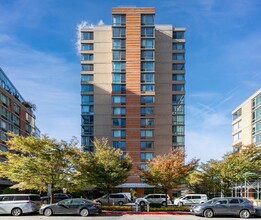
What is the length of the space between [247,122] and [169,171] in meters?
46.1

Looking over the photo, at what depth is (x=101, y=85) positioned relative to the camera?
73.4 m

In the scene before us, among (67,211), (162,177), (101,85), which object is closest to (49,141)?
(67,211)

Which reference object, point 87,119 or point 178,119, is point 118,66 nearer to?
point 87,119

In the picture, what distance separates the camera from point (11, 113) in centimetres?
7006

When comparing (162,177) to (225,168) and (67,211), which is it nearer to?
(225,168)

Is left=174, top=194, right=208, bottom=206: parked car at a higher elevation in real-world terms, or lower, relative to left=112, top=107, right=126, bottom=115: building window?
lower

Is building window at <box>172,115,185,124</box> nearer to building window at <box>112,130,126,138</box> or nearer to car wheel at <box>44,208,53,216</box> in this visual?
building window at <box>112,130,126,138</box>

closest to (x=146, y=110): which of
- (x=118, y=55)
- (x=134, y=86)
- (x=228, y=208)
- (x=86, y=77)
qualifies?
(x=134, y=86)

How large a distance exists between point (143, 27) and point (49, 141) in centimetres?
4864

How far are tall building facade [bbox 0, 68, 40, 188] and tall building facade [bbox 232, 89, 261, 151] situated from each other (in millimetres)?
45539

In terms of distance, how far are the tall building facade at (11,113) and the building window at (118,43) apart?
23021 mm

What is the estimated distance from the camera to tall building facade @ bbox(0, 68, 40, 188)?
211ft

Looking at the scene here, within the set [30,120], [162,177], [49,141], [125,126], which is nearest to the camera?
[49,141]

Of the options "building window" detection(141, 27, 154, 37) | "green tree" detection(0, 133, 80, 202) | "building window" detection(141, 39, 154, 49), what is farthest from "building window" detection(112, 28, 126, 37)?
"green tree" detection(0, 133, 80, 202)
